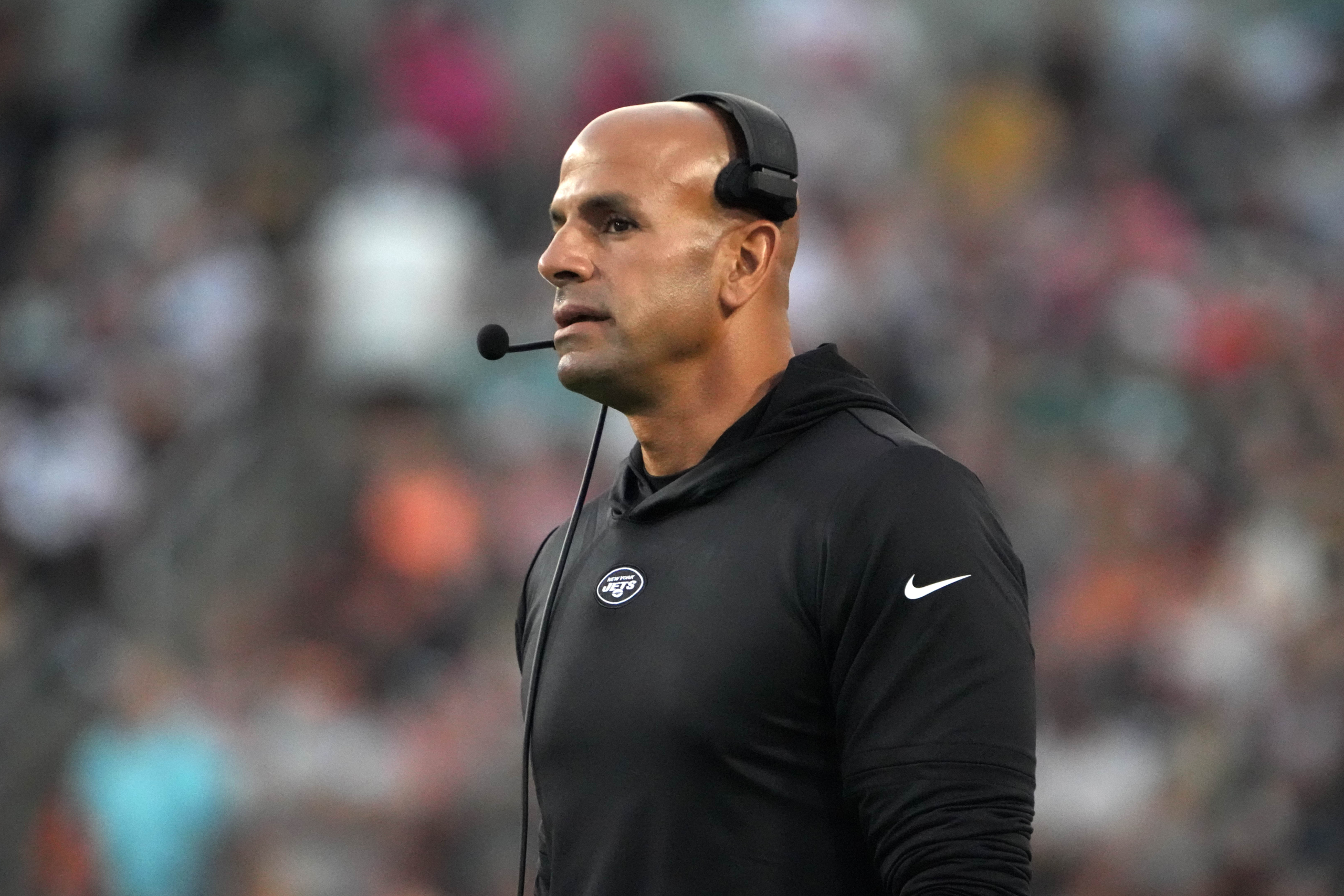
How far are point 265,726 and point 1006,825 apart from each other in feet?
17.2

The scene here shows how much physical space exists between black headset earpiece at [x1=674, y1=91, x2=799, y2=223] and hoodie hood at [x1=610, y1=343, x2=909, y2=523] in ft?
0.65

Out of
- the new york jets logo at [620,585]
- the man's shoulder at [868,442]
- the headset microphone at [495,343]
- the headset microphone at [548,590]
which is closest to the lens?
the man's shoulder at [868,442]

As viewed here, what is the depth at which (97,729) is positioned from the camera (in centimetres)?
712

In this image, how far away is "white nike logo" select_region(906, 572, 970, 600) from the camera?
218cm

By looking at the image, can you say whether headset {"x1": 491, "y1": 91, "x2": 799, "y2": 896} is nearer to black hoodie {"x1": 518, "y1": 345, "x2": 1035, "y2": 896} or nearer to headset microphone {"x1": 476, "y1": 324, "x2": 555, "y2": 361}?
headset microphone {"x1": 476, "y1": 324, "x2": 555, "y2": 361}

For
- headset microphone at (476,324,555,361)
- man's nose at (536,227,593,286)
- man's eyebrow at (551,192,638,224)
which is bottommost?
headset microphone at (476,324,555,361)

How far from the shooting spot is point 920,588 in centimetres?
218

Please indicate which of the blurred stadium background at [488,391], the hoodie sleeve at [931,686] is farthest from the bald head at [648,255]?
the blurred stadium background at [488,391]

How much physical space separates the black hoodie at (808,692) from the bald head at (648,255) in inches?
6.3

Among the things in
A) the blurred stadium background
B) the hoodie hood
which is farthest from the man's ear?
the blurred stadium background

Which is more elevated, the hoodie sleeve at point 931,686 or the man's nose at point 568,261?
the man's nose at point 568,261

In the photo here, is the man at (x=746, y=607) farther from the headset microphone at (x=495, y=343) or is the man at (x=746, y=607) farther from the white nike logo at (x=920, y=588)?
the headset microphone at (x=495, y=343)

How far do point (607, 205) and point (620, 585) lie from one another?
47 centimetres

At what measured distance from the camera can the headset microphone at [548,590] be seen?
2.56 m
